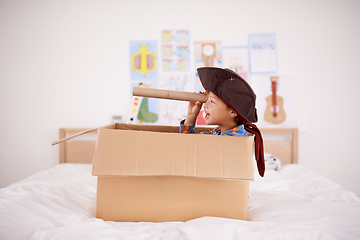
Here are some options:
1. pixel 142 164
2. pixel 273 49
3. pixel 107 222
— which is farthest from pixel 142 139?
pixel 273 49

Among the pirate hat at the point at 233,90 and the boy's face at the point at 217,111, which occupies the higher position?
the pirate hat at the point at 233,90

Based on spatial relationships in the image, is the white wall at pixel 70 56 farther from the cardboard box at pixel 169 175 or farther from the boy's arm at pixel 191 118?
the cardboard box at pixel 169 175

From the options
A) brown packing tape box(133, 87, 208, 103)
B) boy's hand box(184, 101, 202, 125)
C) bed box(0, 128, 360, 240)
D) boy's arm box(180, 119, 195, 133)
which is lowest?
bed box(0, 128, 360, 240)

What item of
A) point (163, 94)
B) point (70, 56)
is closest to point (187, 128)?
point (163, 94)

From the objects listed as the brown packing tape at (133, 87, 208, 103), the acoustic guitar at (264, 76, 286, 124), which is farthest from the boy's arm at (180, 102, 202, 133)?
the acoustic guitar at (264, 76, 286, 124)

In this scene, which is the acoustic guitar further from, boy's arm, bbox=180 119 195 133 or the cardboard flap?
the cardboard flap

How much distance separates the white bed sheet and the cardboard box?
0.04m

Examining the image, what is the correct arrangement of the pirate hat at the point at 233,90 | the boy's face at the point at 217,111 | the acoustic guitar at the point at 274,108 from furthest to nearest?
the acoustic guitar at the point at 274,108
the boy's face at the point at 217,111
the pirate hat at the point at 233,90

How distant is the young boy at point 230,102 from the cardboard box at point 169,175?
156mm

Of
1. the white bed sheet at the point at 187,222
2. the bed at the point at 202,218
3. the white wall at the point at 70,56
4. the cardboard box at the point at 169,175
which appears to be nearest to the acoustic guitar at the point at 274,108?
the white wall at the point at 70,56

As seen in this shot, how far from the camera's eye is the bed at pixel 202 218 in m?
0.74

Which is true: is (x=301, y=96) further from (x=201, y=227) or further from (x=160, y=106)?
(x=201, y=227)

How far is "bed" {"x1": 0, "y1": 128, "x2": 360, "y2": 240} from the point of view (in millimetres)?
738

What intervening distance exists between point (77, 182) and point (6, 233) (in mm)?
652
